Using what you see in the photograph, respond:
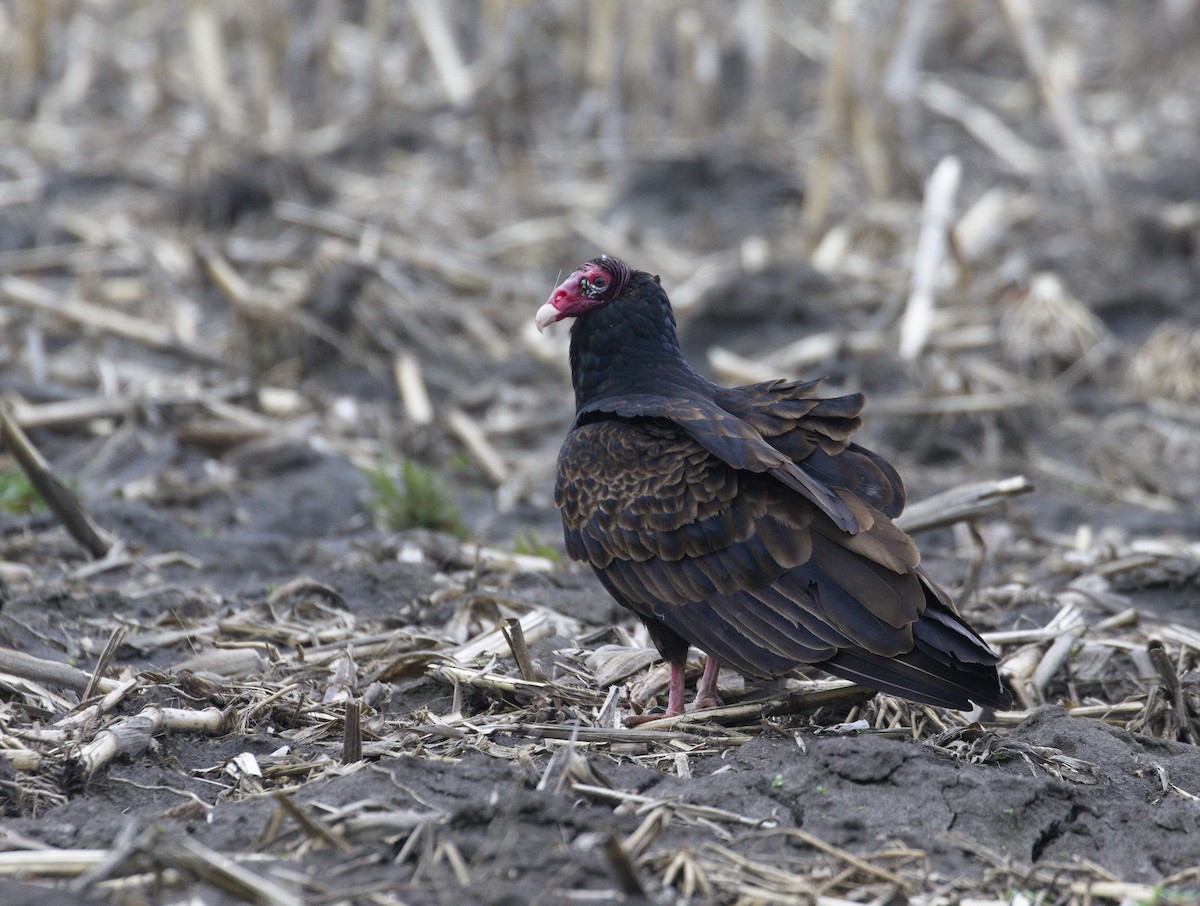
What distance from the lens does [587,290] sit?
16.5 ft

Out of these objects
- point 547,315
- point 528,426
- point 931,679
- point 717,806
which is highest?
point 547,315

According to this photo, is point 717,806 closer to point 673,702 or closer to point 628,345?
point 673,702

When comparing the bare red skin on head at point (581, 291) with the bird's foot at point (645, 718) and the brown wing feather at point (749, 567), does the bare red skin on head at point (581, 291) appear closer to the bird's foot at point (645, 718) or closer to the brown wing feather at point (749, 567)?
the brown wing feather at point (749, 567)

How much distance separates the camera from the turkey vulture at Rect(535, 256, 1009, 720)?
13.1 feet

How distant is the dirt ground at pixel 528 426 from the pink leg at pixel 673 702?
97 mm

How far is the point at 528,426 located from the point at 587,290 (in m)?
3.22

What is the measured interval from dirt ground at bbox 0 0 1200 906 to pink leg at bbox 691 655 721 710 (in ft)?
0.55

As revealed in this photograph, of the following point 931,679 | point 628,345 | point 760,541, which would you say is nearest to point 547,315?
point 628,345

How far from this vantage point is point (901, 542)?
413cm

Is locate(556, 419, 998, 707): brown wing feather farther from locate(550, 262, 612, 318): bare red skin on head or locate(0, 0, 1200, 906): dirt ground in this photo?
locate(550, 262, 612, 318): bare red skin on head

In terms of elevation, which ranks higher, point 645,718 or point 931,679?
point 931,679

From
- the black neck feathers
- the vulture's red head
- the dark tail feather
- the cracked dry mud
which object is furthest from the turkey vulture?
the vulture's red head

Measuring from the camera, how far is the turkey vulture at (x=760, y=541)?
3.98 metres

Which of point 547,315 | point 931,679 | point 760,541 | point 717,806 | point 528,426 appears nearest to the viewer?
point 717,806
